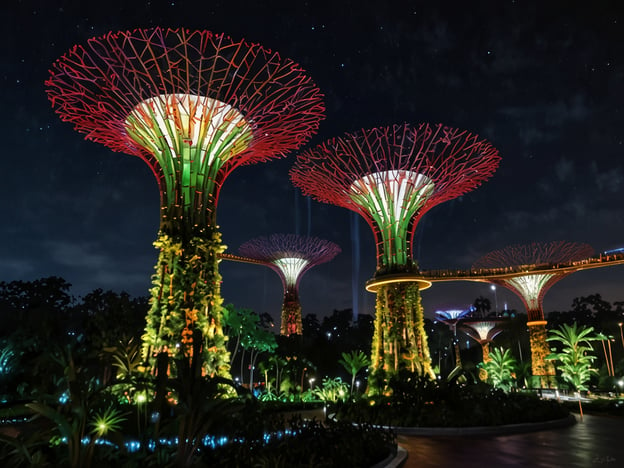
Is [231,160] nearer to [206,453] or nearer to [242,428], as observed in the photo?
[242,428]

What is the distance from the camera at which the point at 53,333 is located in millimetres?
24781

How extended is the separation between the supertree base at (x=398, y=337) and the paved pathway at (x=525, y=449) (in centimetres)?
477

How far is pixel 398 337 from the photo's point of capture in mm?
16375

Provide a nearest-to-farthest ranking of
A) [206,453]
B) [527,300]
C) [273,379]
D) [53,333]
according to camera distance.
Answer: [206,453] → [53,333] → [273,379] → [527,300]

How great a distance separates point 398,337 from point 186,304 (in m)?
7.73

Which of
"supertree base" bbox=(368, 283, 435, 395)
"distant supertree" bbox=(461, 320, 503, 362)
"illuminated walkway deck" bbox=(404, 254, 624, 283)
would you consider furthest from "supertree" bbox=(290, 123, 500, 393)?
"distant supertree" bbox=(461, 320, 503, 362)

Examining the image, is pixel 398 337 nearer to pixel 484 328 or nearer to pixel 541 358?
pixel 541 358

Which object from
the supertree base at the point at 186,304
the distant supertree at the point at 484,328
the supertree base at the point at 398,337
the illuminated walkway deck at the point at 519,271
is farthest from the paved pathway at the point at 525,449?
the distant supertree at the point at 484,328

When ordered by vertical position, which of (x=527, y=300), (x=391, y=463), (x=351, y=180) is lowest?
(x=391, y=463)

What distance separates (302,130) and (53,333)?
18.2 metres

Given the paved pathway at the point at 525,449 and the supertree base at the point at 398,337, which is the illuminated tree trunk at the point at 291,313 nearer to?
the supertree base at the point at 398,337

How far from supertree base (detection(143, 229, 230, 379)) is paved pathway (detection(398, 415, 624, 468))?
5133 mm

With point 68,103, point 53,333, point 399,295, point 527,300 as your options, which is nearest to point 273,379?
point 53,333

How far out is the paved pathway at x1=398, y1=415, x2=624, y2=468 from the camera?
25.9ft
